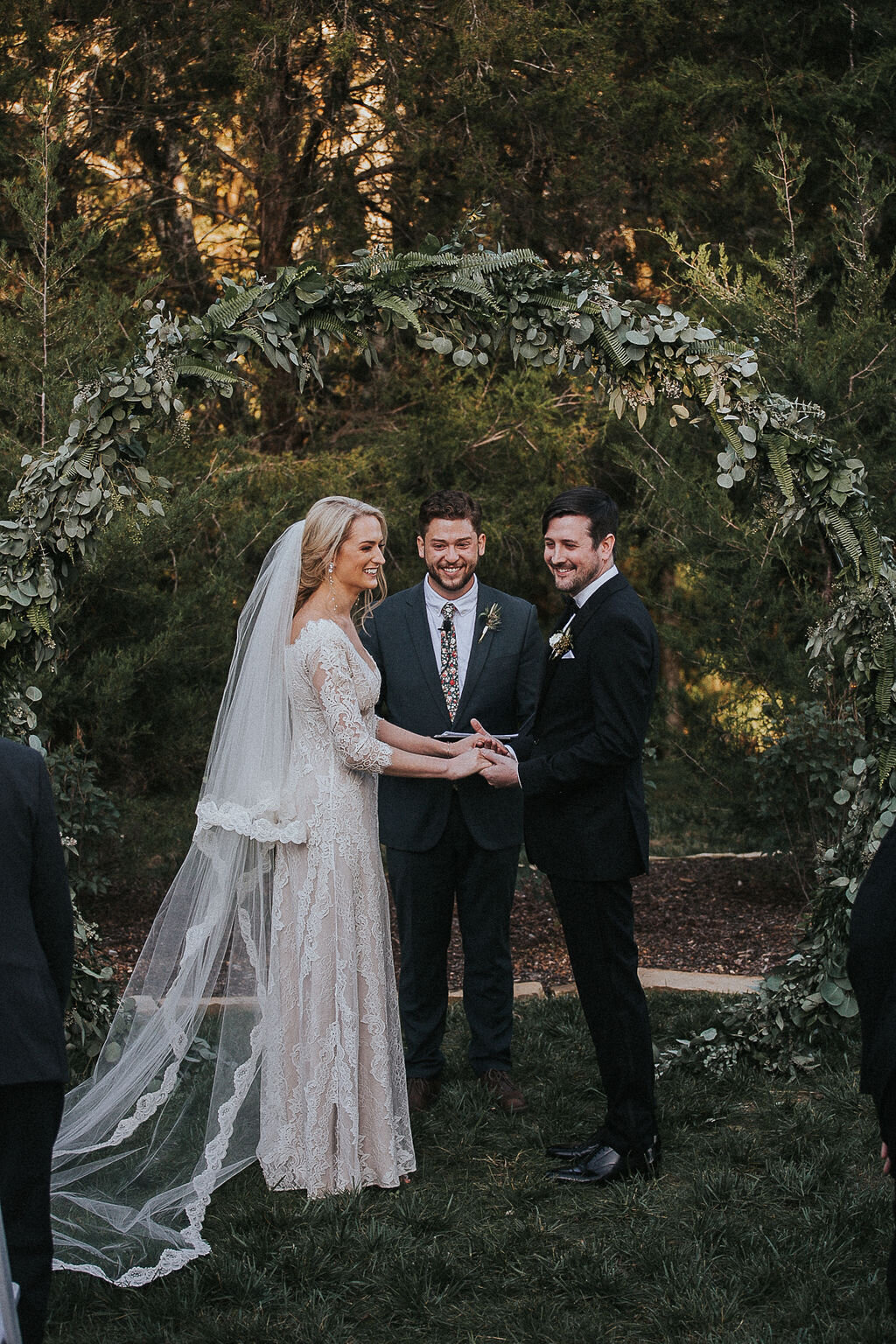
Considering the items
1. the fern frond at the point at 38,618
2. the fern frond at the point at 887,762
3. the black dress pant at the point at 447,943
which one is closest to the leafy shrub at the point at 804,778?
the fern frond at the point at 887,762

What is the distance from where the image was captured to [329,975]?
158 inches

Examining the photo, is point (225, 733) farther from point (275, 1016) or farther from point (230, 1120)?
point (230, 1120)

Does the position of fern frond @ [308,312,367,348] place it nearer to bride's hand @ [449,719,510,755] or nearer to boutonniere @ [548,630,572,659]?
boutonniere @ [548,630,572,659]

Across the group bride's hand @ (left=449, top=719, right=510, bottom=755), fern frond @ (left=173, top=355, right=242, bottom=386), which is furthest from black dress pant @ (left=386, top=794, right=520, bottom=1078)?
fern frond @ (left=173, top=355, right=242, bottom=386)

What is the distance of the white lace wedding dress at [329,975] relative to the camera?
3.97 meters

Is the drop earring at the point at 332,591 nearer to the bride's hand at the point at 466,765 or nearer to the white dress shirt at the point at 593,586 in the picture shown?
the bride's hand at the point at 466,765

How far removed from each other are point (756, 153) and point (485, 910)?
7.43m

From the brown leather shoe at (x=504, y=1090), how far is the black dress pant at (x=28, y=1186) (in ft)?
7.31

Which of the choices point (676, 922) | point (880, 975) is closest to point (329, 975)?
point (880, 975)

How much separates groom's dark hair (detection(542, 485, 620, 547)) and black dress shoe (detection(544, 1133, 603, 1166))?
2057mm

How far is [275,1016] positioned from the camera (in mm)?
4035

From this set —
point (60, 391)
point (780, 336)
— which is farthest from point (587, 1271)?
point (780, 336)

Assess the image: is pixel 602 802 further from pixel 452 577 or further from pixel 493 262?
pixel 493 262

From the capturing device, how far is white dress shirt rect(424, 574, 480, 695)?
4.99 m
